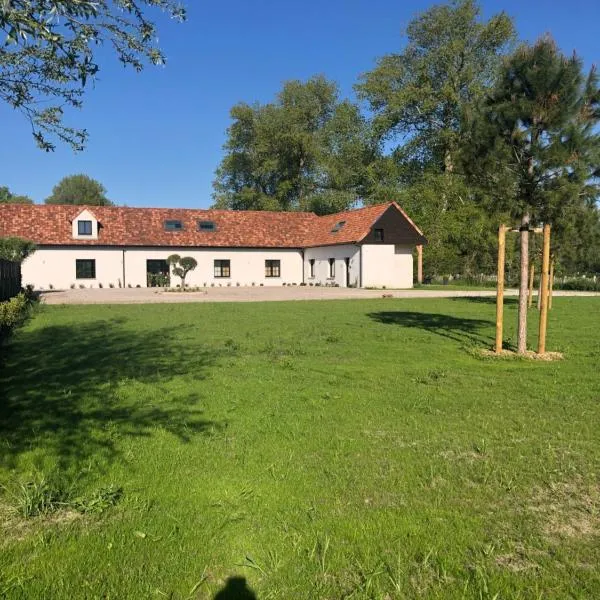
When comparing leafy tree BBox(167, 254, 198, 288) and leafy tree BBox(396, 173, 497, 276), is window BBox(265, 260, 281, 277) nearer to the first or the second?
leafy tree BBox(167, 254, 198, 288)

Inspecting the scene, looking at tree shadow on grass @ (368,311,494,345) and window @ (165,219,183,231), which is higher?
window @ (165,219,183,231)

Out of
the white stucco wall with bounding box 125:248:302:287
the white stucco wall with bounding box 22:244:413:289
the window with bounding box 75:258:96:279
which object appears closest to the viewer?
the white stucco wall with bounding box 22:244:413:289

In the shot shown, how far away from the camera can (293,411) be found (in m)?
5.98

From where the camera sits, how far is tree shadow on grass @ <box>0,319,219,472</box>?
492 cm

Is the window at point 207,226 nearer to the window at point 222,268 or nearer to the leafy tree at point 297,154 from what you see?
the window at point 222,268

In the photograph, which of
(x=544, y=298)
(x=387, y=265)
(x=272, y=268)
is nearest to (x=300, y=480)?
(x=544, y=298)

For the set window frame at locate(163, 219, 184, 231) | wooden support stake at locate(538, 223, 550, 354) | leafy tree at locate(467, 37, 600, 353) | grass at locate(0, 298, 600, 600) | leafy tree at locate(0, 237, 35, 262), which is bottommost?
grass at locate(0, 298, 600, 600)

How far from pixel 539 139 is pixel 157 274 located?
33.4m

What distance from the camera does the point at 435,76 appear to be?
4684 centimetres

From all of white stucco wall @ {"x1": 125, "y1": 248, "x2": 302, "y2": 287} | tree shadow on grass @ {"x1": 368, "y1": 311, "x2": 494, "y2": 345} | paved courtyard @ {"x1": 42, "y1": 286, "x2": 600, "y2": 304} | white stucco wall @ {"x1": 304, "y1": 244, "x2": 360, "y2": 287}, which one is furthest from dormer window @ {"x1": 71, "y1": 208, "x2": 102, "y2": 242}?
tree shadow on grass @ {"x1": 368, "y1": 311, "x2": 494, "y2": 345}

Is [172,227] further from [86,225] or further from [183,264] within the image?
[183,264]

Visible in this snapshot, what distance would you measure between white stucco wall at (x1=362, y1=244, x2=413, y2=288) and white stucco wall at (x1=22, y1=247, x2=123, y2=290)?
17.2 metres

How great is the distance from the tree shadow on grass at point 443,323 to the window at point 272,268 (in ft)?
80.7

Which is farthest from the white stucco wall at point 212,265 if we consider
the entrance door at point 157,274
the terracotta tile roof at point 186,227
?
the terracotta tile roof at point 186,227
